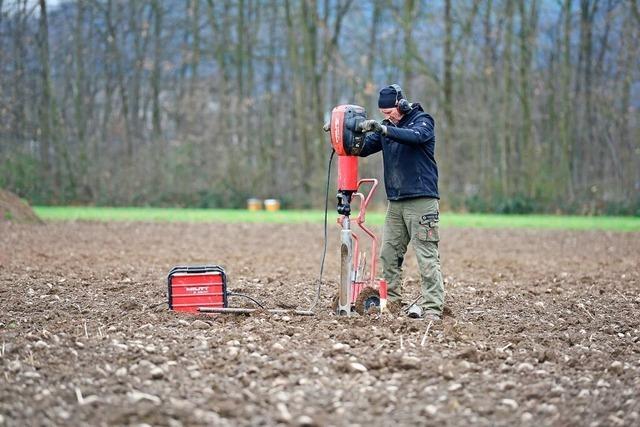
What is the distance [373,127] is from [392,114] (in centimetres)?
89

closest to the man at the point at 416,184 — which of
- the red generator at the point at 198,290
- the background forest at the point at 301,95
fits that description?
the red generator at the point at 198,290

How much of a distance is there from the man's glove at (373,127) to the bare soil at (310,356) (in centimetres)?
168

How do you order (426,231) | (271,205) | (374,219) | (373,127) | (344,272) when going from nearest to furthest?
(373,127) → (344,272) → (426,231) → (374,219) → (271,205)

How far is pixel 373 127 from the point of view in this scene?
7.38 metres

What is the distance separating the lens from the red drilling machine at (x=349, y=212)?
762cm

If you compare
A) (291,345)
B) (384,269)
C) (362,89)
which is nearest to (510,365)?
(291,345)

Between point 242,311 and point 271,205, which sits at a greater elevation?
point 271,205

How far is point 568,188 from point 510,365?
1026 inches

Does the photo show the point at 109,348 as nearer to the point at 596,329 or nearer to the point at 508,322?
the point at 508,322

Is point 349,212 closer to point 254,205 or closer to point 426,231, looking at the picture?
point 426,231

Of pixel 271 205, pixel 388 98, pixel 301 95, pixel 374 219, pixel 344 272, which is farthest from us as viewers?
pixel 301 95

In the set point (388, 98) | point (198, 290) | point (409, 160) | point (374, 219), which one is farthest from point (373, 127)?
point (374, 219)

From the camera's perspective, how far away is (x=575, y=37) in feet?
114

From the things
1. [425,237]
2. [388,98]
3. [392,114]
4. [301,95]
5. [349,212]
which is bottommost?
[425,237]
